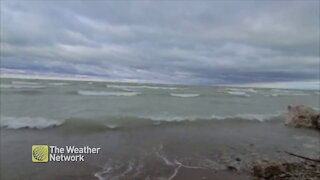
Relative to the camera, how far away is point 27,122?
8961 mm

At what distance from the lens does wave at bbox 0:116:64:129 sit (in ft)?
27.5

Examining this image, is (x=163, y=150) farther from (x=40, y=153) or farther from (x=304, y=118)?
(x=304, y=118)

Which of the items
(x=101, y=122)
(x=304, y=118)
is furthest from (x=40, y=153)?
(x=304, y=118)

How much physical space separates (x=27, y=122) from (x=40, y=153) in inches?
164

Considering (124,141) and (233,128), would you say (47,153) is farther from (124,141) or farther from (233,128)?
(233,128)

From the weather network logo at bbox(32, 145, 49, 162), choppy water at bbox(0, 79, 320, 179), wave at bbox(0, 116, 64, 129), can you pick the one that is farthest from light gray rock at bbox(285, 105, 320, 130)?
wave at bbox(0, 116, 64, 129)

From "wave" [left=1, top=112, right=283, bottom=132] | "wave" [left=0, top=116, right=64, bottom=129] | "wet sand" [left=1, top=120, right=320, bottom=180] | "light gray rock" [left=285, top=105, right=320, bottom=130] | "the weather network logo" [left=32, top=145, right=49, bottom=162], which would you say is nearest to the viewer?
"wet sand" [left=1, top=120, right=320, bottom=180]

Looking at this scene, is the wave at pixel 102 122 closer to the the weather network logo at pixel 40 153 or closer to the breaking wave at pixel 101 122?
the breaking wave at pixel 101 122

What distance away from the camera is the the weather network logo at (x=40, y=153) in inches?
204

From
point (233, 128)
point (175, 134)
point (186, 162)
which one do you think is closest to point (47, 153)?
point (186, 162)

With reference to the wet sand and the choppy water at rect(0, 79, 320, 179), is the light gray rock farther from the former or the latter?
the wet sand

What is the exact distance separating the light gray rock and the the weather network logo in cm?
971

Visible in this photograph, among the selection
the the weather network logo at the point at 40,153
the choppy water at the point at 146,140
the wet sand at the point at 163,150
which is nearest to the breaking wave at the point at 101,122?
the choppy water at the point at 146,140

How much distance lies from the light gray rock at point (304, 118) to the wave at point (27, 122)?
32.4 feet
